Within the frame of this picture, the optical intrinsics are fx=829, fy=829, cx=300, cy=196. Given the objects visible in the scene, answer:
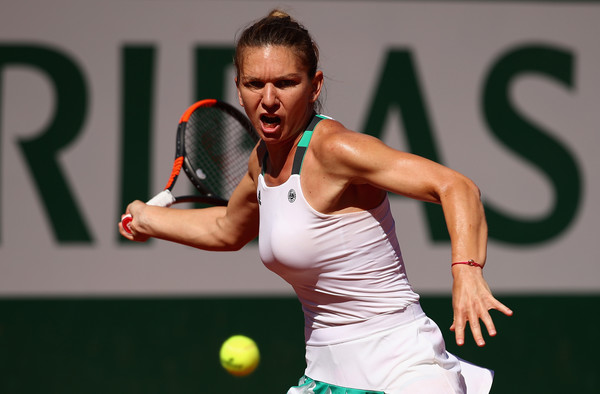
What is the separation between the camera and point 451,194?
1896 millimetres

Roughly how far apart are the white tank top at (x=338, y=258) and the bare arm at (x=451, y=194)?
0.13 metres

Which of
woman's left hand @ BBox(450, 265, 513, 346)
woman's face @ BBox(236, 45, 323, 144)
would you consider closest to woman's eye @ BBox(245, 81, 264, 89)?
woman's face @ BBox(236, 45, 323, 144)

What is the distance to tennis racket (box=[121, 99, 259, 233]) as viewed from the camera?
3.15m

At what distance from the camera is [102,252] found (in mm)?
4793

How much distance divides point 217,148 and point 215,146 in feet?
0.06

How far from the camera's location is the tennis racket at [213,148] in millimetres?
3154

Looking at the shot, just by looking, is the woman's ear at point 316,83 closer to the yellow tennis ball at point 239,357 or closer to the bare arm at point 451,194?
the bare arm at point 451,194

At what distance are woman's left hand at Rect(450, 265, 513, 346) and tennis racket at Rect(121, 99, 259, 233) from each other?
1.43 m

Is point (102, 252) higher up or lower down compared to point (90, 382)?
higher up

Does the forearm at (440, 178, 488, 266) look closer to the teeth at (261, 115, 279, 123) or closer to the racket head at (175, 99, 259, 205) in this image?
the teeth at (261, 115, 279, 123)

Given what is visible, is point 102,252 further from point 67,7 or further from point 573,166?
point 573,166

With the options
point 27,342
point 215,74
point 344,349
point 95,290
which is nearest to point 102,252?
point 95,290

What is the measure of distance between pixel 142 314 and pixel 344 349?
9.35 ft

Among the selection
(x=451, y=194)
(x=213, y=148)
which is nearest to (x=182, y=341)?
(x=213, y=148)
